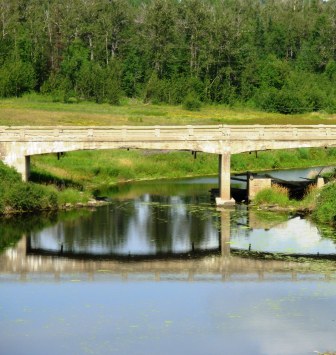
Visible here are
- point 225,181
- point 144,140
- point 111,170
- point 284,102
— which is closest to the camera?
point 144,140

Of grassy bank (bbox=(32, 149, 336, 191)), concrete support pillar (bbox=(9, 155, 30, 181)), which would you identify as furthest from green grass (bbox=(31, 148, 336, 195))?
concrete support pillar (bbox=(9, 155, 30, 181))

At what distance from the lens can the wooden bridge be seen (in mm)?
68750

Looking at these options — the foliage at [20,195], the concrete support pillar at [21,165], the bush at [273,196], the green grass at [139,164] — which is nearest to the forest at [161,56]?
the green grass at [139,164]

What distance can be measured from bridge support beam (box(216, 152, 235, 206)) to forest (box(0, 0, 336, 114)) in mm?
61239

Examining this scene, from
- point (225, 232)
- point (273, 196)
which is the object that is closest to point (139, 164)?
point (273, 196)

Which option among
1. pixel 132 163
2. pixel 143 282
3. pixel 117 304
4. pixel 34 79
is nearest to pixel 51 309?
pixel 117 304

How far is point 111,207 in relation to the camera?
69375mm

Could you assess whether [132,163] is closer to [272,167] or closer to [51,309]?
[272,167]

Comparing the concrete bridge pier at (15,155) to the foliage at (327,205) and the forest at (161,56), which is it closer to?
the foliage at (327,205)

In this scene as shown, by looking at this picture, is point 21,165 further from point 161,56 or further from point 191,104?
point 161,56

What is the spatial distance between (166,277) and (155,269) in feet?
6.83

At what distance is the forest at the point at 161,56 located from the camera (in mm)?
132750

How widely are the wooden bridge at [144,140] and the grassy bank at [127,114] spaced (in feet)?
91.5

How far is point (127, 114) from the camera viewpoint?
4621 inches
